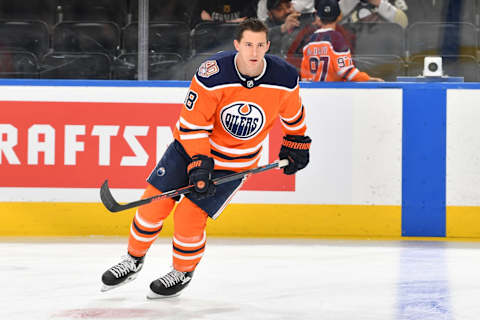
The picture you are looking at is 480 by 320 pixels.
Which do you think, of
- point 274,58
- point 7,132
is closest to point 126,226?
point 7,132

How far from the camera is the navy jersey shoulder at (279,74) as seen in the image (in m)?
2.90

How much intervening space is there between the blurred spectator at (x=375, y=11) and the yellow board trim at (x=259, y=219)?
1814mm

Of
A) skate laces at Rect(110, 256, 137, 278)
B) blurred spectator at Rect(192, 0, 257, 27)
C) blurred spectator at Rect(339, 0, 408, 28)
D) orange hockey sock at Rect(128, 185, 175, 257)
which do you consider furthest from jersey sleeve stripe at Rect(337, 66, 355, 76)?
skate laces at Rect(110, 256, 137, 278)

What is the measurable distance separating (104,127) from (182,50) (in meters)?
1.41

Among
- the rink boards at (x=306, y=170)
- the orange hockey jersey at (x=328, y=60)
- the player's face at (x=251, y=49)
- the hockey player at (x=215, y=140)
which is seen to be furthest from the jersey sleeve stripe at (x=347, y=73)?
the player's face at (x=251, y=49)

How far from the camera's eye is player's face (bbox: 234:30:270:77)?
281 cm

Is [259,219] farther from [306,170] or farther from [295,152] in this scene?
[295,152]

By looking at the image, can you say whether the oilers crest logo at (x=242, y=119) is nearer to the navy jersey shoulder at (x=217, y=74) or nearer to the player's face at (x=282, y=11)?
the navy jersey shoulder at (x=217, y=74)

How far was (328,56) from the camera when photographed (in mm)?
4895

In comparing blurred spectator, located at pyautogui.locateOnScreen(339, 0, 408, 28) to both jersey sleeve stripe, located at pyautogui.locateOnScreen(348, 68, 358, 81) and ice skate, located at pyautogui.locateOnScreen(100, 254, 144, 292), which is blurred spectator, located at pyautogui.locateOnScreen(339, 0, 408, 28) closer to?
jersey sleeve stripe, located at pyautogui.locateOnScreen(348, 68, 358, 81)

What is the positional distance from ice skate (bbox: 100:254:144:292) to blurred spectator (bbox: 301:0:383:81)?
214 centimetres

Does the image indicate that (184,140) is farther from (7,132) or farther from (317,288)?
(7,132)

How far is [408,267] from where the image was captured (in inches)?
146

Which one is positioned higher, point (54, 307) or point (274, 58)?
point (274, 58)
